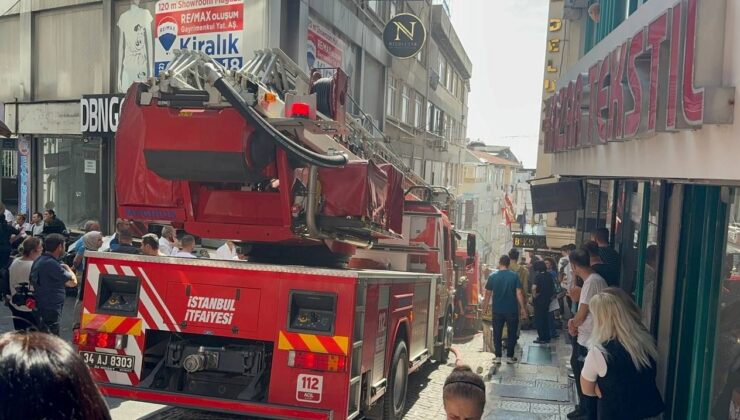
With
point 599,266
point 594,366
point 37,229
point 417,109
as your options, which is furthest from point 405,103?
point 594,366

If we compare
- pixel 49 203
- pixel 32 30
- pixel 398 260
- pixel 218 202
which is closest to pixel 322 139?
pixel 218 202

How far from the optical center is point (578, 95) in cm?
905

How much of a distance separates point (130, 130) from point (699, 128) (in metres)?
4.97

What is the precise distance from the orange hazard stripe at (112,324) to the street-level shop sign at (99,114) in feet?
35.4

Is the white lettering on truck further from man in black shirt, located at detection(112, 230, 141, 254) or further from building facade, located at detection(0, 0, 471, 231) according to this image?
building facade, located at detection(0, 0, 471, 231)

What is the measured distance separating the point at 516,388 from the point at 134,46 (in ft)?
41.5

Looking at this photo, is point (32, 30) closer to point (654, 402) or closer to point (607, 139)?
point (607, 139)

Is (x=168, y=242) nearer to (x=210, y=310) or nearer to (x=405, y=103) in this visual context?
(x=210, y=310)

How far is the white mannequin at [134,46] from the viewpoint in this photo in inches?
→ 661

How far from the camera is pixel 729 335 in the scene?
4684mm

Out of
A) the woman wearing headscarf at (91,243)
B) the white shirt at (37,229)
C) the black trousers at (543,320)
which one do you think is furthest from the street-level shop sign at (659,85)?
the white shirt at (37,229)

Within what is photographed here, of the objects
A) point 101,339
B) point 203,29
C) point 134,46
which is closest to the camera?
point 101,339

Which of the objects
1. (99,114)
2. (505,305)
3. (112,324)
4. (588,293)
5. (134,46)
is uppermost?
(134,46)

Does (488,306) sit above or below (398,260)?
below
